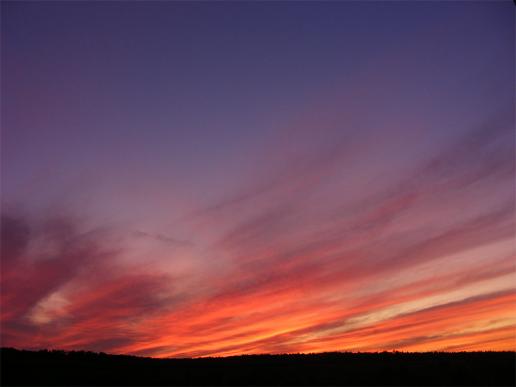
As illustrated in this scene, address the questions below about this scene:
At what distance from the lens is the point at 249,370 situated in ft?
86.5

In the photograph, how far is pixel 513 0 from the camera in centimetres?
3155

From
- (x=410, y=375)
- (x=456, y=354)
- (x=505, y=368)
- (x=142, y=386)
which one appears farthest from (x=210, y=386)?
(x=456, y=354)

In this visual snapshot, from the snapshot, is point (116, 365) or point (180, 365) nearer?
point (116, 365)

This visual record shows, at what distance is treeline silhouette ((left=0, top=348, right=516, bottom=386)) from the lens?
75.7ft

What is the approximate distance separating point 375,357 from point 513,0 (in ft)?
81.1

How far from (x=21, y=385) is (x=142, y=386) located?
5136 millimetres

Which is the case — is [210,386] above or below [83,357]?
below

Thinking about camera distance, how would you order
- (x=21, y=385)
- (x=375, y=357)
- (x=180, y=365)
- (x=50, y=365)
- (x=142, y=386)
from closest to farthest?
(x=21, y=385), (x=142, y=386), (x=50, y=365), (x=180, y=365), (x=375, y=357)

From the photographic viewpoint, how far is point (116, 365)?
2631 cm

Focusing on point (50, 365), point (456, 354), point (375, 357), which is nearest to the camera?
point (50, 365)

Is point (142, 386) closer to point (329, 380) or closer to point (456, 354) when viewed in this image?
point (329, 380)

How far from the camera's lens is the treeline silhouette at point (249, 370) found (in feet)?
75.7

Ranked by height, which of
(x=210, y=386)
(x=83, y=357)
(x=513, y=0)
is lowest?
(x=210, y=386)

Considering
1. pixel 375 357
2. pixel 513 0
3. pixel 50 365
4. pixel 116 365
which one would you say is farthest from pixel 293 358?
pixel 513 0
